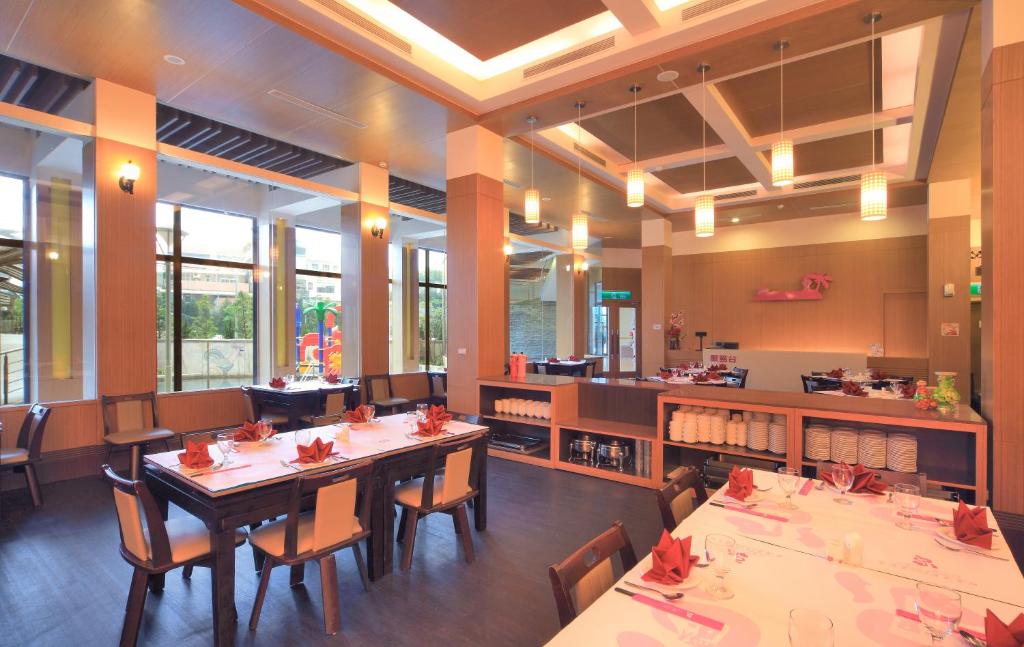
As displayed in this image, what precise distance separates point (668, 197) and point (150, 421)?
8966 mm

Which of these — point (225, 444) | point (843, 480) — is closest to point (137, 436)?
point (225, 444)

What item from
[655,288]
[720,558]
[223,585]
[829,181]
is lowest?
[223,585]

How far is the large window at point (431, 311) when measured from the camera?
428 inches

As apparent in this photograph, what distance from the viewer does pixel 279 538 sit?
260 cm

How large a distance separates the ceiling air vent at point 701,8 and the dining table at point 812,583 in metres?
3.65

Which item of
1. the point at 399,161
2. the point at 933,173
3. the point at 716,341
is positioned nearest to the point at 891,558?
the point at 399,161

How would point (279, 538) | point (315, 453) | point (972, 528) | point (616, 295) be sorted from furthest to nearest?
point (616, 295)
point (315, 453)
point (279, 538)
point (972, 528)

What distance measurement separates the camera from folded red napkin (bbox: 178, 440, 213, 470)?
264 cm

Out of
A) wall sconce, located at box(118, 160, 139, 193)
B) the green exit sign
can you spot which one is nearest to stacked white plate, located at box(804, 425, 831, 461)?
wall sconce, located at box(118, 160, 139, 193)

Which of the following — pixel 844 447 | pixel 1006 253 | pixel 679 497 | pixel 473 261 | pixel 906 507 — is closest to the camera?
pixel 906 507

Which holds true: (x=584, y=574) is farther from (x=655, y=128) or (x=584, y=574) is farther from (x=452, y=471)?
(x=655, y=128)

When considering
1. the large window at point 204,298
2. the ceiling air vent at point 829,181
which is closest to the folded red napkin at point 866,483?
the ceiling air vent at point 829,181

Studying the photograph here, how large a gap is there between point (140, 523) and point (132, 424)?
3.61 metres

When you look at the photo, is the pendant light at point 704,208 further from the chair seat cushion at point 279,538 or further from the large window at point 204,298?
the large window at point 204,298
